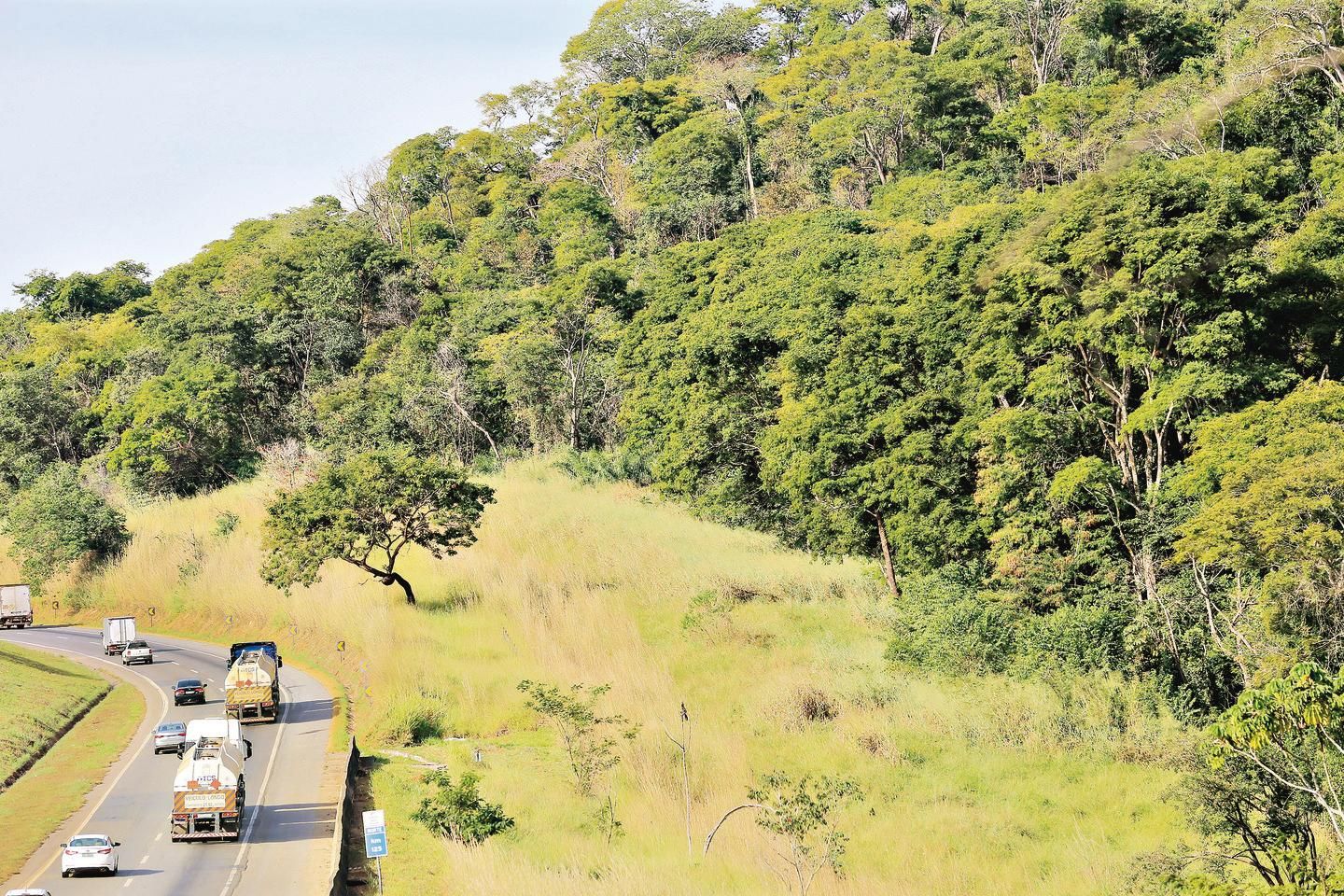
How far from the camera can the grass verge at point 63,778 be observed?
2642 cm

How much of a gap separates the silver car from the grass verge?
1.24 meters

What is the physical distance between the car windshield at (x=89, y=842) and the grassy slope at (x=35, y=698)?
1047 centimetres

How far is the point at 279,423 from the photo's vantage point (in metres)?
80.8

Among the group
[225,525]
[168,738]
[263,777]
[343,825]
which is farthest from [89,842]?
[225,525]

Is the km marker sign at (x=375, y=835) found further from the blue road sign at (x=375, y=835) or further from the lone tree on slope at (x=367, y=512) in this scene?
the lone tree on slope at (x=367, y=512)

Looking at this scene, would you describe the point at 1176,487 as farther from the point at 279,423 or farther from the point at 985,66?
the point at 279,423

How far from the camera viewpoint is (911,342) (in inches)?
1871

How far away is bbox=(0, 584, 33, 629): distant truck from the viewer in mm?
63125

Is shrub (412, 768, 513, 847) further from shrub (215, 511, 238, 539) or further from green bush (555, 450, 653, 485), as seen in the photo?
shrub (215, 511, 238, 539)

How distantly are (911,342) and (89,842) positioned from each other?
3397 centimetres

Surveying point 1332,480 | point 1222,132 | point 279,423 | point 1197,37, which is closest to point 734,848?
point 1332,480

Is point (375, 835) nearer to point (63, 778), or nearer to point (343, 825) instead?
point (343, 825)

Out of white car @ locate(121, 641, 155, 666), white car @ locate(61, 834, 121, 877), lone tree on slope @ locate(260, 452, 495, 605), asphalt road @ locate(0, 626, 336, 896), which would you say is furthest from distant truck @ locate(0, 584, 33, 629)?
white car @ locate(61, 834, 121, 877)

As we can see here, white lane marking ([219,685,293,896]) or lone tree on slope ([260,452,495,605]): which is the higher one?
lone tree on slope ([260,452,495,605])
